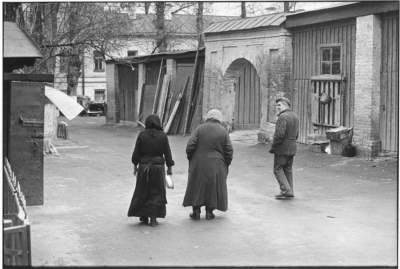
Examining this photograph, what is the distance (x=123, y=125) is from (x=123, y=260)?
25.8m

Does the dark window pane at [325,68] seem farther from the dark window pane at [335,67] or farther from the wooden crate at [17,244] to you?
the wooden crate at [17,244]

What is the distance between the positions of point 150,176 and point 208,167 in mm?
823

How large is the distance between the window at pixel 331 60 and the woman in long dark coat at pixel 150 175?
379 inches

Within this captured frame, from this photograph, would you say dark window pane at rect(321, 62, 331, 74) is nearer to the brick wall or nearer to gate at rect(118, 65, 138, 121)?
the brick wall

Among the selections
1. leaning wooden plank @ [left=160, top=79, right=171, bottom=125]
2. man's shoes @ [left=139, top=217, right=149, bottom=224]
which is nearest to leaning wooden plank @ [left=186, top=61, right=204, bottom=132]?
leaning wooden plank @ [left=160, top=79, right=171, bottom=125]

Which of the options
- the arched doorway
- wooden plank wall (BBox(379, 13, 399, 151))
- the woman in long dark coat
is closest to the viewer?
the woman in long dark coat

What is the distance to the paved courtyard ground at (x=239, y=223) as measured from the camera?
752cm

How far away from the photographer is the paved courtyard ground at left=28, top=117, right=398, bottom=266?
7.52 m

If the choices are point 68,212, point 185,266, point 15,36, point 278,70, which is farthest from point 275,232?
point 278,70

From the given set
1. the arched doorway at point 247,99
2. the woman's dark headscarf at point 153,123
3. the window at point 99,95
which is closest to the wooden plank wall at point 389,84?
the woman's dark headscarf at point 153,123

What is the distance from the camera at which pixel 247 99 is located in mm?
25000

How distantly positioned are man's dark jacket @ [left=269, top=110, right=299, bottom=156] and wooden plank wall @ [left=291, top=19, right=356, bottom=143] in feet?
21.7

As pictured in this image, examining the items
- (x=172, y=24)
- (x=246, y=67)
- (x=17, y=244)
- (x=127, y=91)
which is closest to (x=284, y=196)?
(x=17, y=244)

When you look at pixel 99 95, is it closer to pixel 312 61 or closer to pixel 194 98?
pixel 194 98
